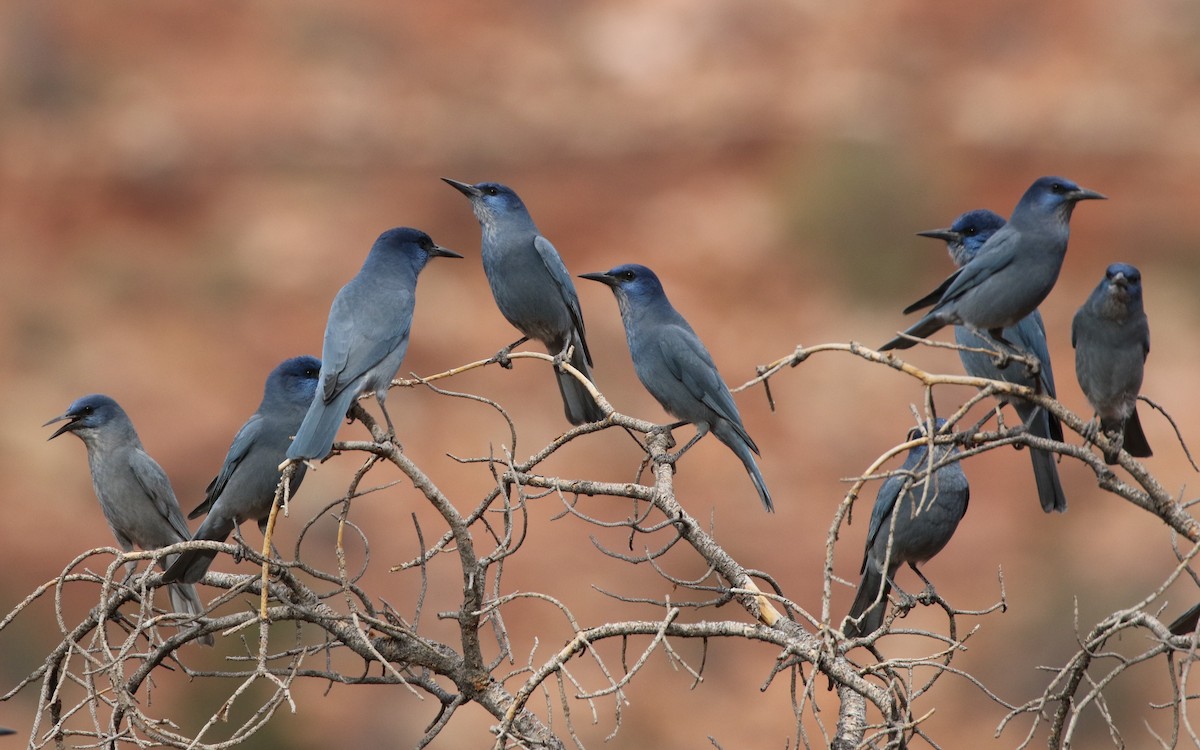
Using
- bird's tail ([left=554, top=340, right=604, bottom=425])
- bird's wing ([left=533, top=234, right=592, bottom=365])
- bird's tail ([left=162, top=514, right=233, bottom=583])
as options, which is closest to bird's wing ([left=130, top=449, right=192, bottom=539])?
bird's tail ([left=162, top=514, right=233, bottom=583])

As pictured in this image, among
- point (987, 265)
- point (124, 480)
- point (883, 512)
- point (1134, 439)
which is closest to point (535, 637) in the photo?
point (987, 265)

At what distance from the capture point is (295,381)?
22.4 feet

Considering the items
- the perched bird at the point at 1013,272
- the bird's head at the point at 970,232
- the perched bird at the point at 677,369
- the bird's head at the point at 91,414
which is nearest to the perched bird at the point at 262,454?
the bird's head at the point at 91,414

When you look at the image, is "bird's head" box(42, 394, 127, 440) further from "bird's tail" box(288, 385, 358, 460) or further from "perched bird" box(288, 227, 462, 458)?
"bird's tail" box(288, 385, 358, 460)

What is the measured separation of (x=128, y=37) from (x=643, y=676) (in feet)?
48.4

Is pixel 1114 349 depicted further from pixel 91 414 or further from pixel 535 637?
pixel 91 414

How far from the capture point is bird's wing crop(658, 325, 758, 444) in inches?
280

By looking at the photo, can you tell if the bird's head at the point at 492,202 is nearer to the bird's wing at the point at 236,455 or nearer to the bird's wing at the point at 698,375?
the bird's wing at the point at 698,375

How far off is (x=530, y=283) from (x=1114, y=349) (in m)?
3.11

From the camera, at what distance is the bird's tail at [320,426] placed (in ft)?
17.5

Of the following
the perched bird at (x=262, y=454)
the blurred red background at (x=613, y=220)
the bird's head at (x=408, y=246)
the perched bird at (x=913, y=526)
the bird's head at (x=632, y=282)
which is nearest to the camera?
the perched bird at (x=262, y=454)

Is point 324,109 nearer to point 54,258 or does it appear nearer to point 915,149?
point 54,258

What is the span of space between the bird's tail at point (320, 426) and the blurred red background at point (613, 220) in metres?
15.3

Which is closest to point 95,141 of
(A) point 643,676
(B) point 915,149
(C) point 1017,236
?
(A) point 643,676
